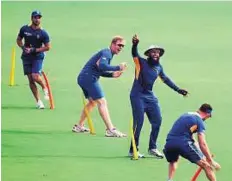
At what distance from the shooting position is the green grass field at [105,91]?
18.0 metres

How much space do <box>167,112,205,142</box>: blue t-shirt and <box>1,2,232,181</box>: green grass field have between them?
996 mm

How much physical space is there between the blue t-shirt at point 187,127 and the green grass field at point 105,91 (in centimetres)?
100

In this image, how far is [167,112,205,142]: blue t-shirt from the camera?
16359 mm

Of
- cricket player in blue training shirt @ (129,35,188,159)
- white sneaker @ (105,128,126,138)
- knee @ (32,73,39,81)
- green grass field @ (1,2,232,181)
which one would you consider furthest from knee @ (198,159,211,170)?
knee @ (32,73,39,81)

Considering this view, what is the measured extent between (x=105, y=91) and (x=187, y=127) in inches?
379

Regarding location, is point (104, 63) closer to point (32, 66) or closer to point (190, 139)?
point (190, 139)

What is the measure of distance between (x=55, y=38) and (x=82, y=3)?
1544 cm

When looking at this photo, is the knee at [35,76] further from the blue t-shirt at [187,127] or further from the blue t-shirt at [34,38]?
the blue t-shirt at [187,127]

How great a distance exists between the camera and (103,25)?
138 feet

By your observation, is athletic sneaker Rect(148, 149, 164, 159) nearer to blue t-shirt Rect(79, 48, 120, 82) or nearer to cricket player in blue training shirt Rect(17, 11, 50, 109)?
blue t-shirt Rect(79, 48, 120, 82)

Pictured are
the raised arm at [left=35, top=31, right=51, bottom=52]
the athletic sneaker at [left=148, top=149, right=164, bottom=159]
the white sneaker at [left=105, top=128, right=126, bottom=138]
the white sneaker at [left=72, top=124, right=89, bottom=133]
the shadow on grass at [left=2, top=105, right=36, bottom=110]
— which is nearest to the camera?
the athletic sneaker at [left=148, top=149, right=164, bottom=159]

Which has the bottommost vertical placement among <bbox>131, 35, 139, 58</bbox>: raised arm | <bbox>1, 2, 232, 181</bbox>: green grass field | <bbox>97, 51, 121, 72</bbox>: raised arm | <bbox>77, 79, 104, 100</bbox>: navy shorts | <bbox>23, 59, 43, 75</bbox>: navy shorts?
<bbox>1, 2, 232, 181</bbox>: green grass field

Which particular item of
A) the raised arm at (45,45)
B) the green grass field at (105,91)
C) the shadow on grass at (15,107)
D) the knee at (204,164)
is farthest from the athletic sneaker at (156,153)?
the shadow on grass at (15,107)

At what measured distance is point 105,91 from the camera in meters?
26.0
